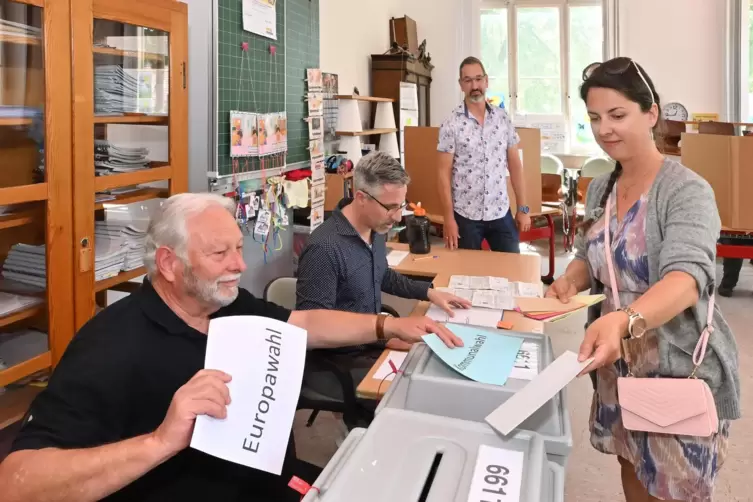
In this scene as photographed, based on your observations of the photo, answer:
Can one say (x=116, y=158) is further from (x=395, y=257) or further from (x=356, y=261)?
(x=395, y=257)

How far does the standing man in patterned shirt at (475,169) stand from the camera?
11.4 ft

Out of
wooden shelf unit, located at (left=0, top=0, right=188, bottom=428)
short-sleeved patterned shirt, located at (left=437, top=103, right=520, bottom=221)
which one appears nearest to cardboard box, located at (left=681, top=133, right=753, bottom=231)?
short-sleeved patterned shirt, located at (left=437, top=103, right=520, bottom=221)

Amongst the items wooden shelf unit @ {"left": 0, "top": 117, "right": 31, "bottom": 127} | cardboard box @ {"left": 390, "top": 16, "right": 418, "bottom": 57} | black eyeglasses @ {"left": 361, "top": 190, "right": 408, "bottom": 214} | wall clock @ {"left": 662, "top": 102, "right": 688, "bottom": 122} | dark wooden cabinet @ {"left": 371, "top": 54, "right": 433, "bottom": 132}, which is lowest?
black eyeglasses @ {"left": 361, "top": 190, "right": 408, "bottom": 214}

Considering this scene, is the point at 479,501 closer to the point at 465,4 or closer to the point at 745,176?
the point at 745,176

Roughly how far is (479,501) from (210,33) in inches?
100

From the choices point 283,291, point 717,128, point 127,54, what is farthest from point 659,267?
point 717,128

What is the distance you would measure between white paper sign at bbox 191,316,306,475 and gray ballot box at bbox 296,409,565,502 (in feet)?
0.66

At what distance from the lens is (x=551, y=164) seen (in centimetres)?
767

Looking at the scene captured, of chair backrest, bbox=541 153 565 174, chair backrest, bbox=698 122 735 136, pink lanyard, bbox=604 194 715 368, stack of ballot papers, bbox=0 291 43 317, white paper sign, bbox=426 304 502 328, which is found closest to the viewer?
pink lanyard, bbox=604 194 715 368

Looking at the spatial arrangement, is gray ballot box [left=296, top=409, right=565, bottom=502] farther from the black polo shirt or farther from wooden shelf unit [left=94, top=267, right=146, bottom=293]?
wooden shelf unit [left=94, top=267, right=146, bottom=293]

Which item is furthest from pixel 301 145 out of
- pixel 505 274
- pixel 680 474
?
pixel 680 474

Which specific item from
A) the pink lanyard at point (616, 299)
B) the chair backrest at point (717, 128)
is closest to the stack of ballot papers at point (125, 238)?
the pink lanyard at point (616, 299)

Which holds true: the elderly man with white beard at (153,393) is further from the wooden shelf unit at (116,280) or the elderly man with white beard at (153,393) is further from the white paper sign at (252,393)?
the wooden shelf unit at (116,280)

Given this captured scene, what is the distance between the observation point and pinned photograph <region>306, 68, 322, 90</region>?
388cm
